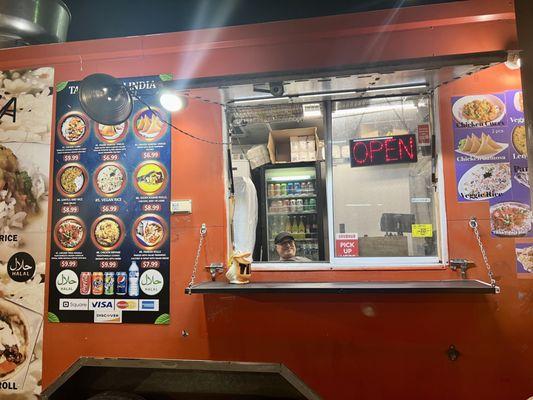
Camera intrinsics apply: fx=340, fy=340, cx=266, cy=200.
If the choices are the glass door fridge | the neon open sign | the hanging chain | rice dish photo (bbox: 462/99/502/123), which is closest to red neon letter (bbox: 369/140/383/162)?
the neon open sign

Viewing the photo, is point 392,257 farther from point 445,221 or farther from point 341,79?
point 341,79

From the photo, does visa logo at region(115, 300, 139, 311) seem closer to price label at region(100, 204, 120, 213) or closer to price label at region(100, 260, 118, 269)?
price label at region(100, 260, 118, 269)

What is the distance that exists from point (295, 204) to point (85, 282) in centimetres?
278

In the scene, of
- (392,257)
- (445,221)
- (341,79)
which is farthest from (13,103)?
(445,221)

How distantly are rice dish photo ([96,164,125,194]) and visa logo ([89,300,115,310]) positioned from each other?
39.9 inches

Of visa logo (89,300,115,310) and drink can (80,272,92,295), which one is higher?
drink can (80,272,92,295)

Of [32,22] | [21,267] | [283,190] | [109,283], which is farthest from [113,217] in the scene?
[283,190]

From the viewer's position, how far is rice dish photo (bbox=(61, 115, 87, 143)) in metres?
3.29

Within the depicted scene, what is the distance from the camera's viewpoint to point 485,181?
2.80 metres

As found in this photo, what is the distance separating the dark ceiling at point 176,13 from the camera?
11.5 ft

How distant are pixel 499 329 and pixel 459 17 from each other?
8.48 feet

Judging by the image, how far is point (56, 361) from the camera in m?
3.12

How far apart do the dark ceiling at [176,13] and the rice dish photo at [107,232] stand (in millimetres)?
2113

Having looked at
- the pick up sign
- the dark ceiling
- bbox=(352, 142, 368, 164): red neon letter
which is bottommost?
the pick up sign
